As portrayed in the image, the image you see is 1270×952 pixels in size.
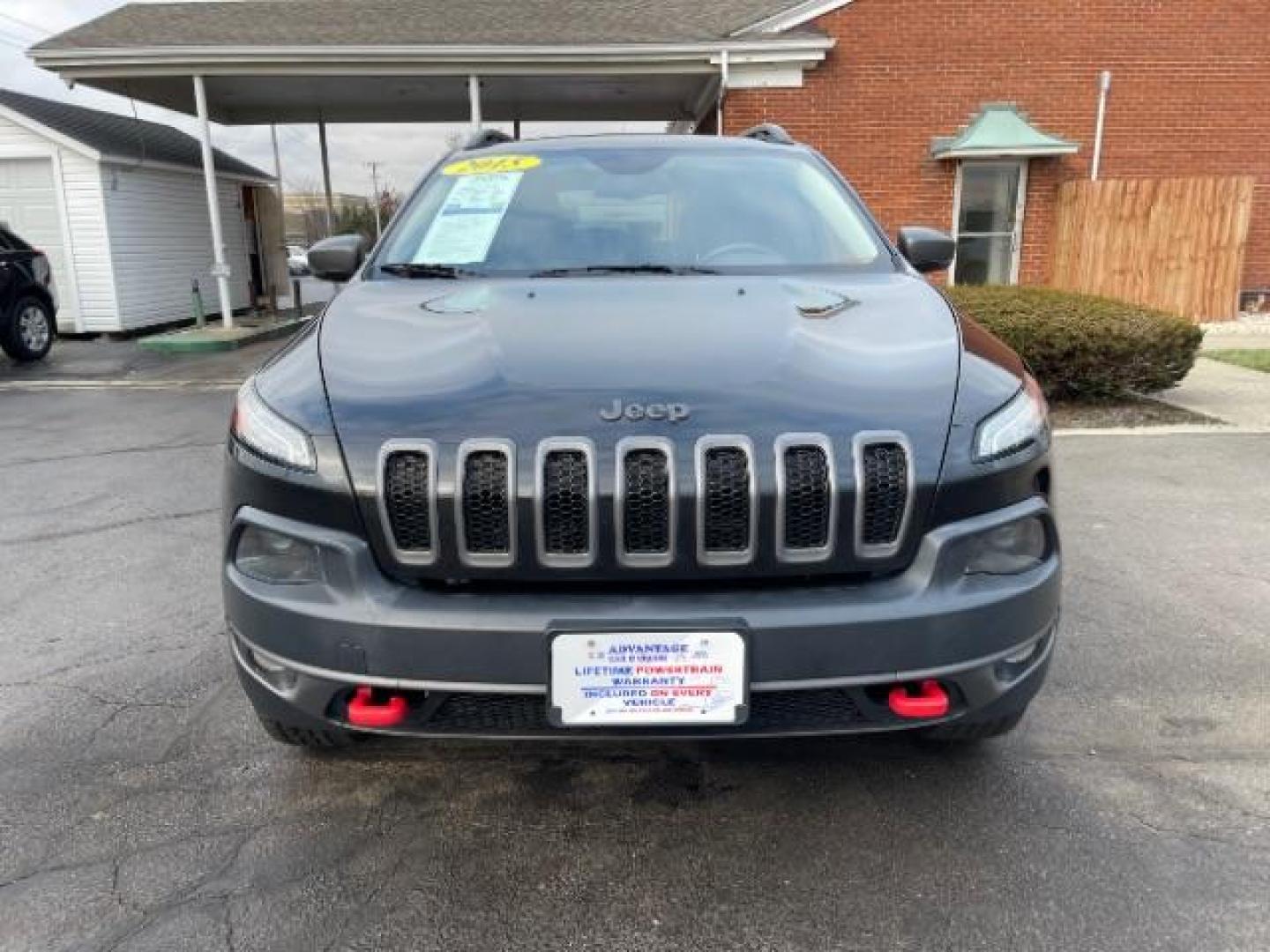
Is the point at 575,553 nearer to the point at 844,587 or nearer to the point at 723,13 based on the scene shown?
the point at 844,587

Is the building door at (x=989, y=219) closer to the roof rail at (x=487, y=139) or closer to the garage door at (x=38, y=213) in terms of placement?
the roof rail at (x=487, y=139)

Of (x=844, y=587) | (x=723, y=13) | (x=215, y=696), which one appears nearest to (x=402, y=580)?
(x=844, y=587)

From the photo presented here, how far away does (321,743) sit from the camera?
2.39 meters

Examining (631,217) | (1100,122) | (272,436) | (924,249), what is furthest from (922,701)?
(1100,122)

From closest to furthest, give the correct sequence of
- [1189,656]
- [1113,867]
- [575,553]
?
[575,553]
[1113,867]
[1189,656]

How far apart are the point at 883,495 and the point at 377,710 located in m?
1.14

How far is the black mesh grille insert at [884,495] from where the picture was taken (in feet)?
6.47

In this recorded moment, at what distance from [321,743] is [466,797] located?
40 centimetres

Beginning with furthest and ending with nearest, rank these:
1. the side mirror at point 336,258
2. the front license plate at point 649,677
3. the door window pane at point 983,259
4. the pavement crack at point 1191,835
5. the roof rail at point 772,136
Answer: the door window pane at point 983,259
the roof rail at point 772,136
the side mirror at point 336,258
the pavement crack at point 1191,835
the front license plate at point 649,677

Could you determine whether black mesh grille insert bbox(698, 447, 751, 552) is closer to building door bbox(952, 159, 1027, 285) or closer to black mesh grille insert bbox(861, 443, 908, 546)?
black mesh grille insert bbox(861, 443, 908, 546)

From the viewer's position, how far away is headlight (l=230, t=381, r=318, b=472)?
2.05 meters

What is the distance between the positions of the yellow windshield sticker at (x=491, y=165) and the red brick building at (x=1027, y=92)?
9650 millimetres

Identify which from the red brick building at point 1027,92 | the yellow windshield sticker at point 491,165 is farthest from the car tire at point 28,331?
the yellow windshield sticker at point 491,165

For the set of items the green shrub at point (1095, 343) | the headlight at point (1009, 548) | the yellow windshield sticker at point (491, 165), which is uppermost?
the yellow windshield sticker at point (491, 165)
